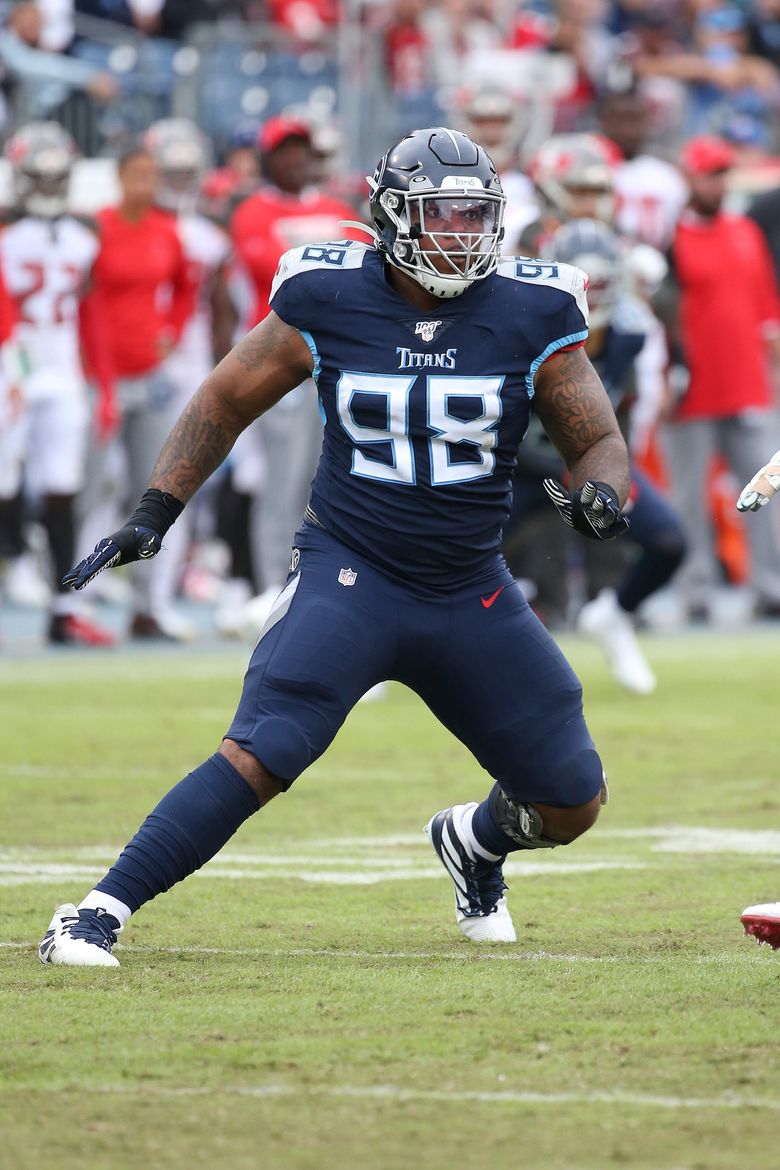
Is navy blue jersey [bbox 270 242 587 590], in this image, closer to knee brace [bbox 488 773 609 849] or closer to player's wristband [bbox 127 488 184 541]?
player's wristband [bbox 127 488 184 541]

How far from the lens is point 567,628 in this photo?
1324cm

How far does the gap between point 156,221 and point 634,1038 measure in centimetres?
919

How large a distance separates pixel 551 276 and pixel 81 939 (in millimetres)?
1766

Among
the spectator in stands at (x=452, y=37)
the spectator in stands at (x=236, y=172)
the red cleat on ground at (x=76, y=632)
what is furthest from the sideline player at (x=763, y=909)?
the spectator in stands at (x=452, y=37)

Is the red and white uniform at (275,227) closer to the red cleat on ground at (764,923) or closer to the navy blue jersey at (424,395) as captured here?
the navy blue jersey at (424,395)

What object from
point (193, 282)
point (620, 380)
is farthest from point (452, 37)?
point (620, 380)

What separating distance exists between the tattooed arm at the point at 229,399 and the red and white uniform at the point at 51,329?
23.0 ft

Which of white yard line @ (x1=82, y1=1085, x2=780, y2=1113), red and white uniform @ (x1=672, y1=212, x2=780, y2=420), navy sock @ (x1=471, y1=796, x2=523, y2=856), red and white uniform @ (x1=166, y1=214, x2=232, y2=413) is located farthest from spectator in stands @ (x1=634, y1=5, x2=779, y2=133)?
white yard line @ (x1=82, y1=1085, x2=780, y2=1113)

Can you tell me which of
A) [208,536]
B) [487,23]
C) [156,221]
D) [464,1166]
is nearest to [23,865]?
[464,1166]

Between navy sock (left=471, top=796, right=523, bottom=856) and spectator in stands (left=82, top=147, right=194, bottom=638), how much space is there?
7564 millimetres

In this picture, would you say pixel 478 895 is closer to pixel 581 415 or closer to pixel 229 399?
pixel 581 415

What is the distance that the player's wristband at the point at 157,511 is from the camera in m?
4.83

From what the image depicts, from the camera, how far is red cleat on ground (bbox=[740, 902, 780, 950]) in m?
4.51

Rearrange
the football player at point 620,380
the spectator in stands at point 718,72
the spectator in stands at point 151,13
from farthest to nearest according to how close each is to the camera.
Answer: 1. the spectator in stands at point 718,72
2. the spectator in stands at point 151,13
3. the football player at point 620,380
